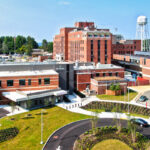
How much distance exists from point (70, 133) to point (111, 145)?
8.08 m

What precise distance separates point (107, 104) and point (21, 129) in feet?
81.5

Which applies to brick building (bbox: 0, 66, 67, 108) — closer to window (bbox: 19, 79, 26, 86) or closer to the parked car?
window (bbox: 19, 79, 26, 86)

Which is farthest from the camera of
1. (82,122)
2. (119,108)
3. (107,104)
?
(107,104)

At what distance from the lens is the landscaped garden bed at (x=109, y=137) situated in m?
33.3

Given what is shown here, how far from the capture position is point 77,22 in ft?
409

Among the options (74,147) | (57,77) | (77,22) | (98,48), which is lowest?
(74,147)

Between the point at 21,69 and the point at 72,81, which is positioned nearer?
the point at 21,69

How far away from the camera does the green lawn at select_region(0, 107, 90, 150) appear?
3353 cm

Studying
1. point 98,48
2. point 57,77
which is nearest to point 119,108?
point 57,77

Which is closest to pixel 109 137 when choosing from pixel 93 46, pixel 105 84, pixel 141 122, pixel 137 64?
pixel 141 122

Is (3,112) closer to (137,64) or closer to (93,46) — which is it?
(93,46)

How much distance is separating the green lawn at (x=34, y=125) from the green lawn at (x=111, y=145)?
927cm

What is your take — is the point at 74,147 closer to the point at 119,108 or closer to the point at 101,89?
the point at 119,108

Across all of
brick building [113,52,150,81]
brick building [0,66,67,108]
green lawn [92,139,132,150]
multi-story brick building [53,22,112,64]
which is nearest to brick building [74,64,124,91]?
brick building [0,66,67,108]
